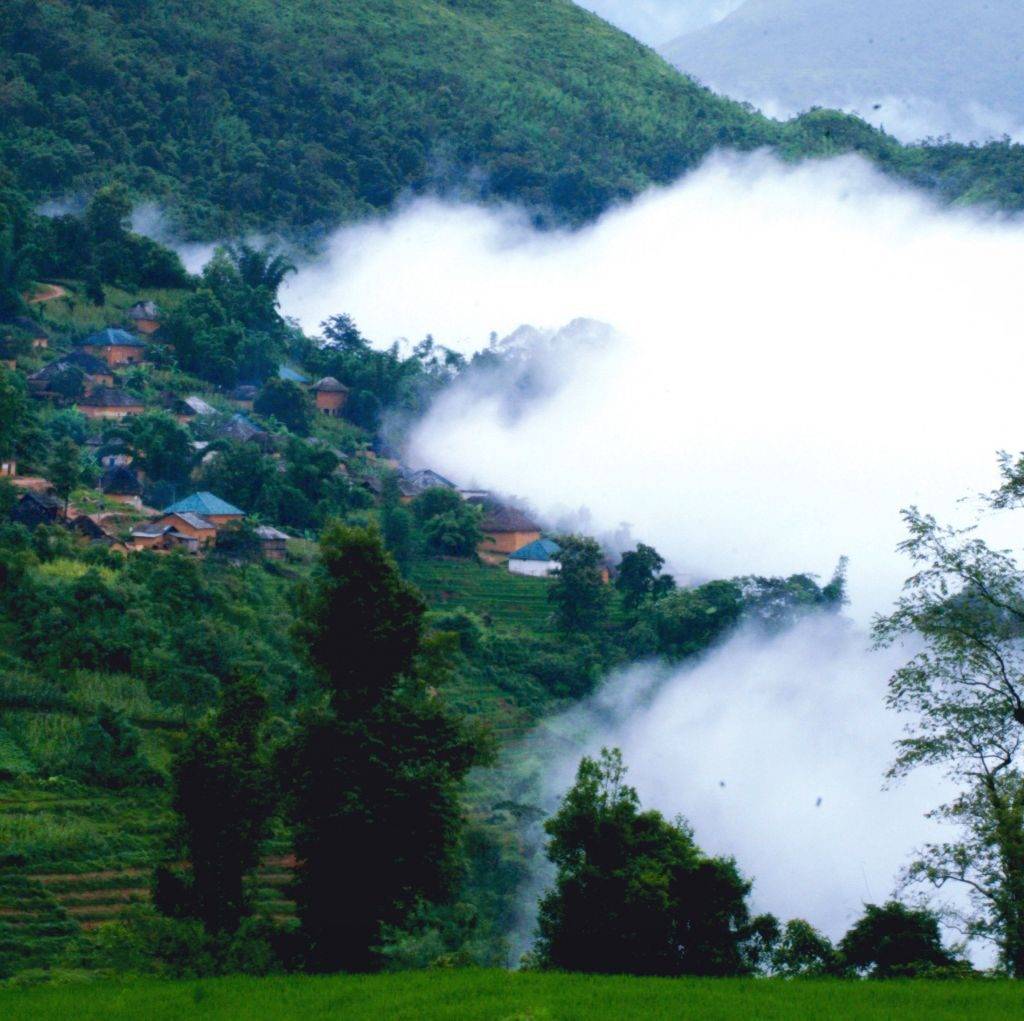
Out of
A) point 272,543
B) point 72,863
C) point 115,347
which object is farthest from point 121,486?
point 72,863

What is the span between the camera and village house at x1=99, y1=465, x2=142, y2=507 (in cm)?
3562

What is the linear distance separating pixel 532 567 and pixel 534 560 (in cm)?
18

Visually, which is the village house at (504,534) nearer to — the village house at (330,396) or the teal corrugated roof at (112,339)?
the village house at (330,396)

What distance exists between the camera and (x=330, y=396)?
49.7 meters

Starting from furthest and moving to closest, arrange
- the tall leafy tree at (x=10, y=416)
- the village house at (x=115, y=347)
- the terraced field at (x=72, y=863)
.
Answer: the village house at (x=115, y=347), the tall leafy tree at (x=10, y=416), the terraced field at (x=72, y=863)

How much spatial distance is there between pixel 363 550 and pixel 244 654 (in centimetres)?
1153

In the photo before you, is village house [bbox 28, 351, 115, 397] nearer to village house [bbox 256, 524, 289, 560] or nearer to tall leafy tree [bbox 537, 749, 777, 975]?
village house [bbox 256, 524, 289, 560]

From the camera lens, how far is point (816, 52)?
11344 cm

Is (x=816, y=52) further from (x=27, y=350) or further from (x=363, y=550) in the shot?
(x=363, y=550)

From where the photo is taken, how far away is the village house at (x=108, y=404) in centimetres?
4056

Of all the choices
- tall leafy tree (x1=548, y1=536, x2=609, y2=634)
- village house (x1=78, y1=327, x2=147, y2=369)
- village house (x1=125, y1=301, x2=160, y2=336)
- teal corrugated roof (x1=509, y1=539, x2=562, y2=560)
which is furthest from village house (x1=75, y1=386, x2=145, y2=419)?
tall leafy tree (x1=548, y1=536, x2=609, y2=634)

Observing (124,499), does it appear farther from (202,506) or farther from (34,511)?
(34,511)

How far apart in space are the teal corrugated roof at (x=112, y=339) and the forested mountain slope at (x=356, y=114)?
47.8 feet

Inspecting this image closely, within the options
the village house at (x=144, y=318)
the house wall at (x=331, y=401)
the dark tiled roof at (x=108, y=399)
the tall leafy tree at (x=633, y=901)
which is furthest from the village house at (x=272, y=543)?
the tall leafy tree at (x=633, y=901)
